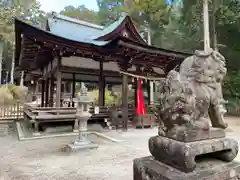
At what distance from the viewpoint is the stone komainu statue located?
159cm

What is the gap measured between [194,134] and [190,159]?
0.71ft

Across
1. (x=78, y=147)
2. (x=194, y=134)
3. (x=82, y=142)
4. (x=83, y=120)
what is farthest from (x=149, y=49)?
(x=194, y=134)

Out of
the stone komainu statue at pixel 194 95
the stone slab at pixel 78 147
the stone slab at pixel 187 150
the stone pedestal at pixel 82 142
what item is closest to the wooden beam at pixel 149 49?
the stone pedestal at pixel 82 142

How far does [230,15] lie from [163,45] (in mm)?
6545

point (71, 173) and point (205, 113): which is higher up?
point (205, 113)

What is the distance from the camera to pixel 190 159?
1.49m

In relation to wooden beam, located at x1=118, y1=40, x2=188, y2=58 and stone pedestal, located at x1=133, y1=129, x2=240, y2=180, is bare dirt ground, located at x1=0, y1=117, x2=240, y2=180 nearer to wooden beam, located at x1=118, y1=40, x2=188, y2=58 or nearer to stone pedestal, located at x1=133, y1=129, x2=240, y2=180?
stone pedestal, located at x1=133, y1=129, x2=240, y2=180

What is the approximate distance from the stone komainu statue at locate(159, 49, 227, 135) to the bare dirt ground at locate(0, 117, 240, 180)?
1698 mm

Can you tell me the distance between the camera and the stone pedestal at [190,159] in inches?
58.9

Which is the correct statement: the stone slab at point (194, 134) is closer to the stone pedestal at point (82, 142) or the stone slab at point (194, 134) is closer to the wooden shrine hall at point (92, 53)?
the stone pedestal at point (82, 142)

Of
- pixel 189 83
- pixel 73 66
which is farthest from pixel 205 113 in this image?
pixel 73 66

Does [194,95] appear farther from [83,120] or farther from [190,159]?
[83,120]

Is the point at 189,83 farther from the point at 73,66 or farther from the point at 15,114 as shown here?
the point at 15,114

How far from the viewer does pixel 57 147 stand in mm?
4824
